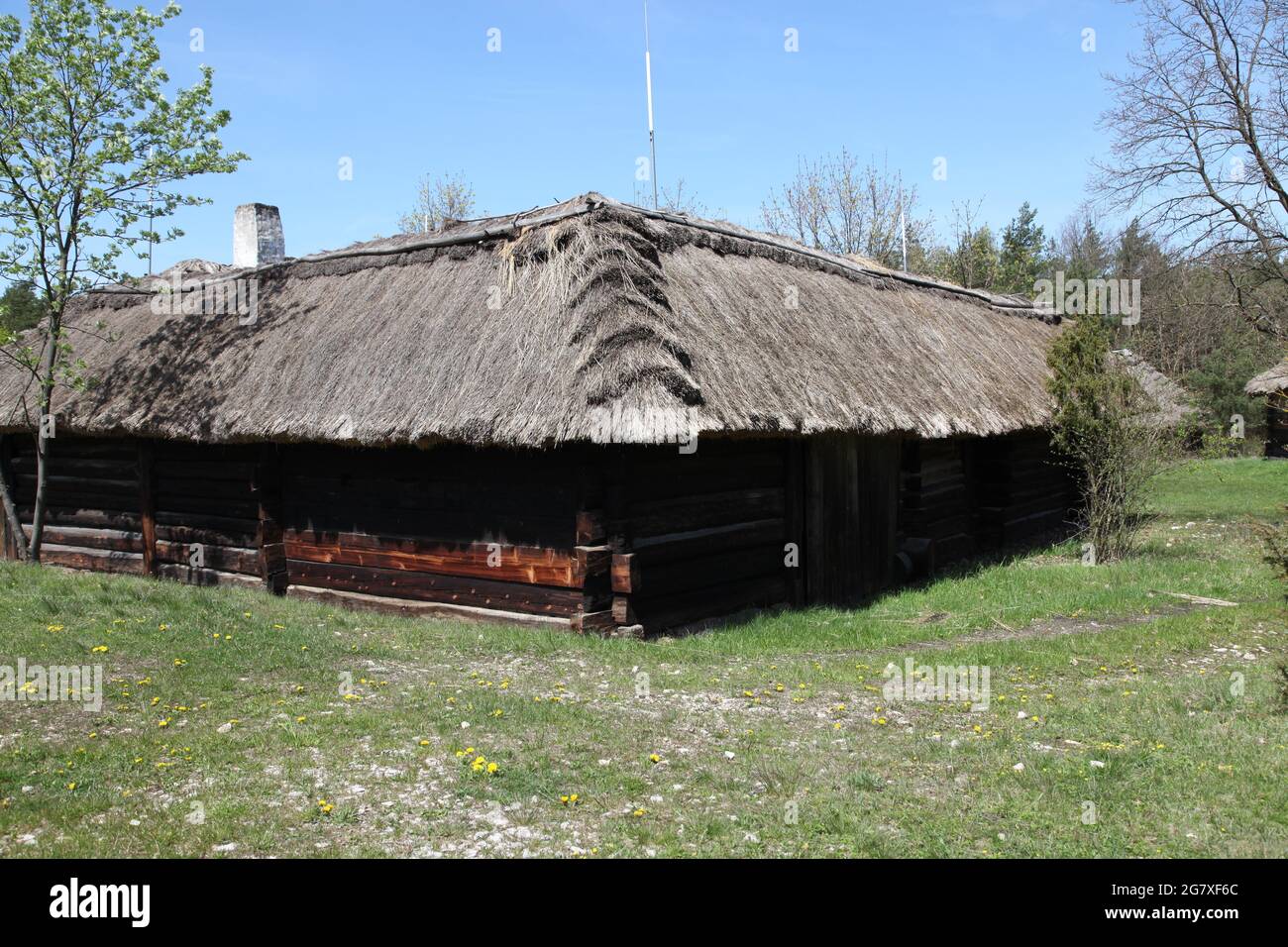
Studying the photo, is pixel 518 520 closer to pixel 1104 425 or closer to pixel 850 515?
pixel 850 515

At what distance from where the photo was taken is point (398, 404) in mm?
9250

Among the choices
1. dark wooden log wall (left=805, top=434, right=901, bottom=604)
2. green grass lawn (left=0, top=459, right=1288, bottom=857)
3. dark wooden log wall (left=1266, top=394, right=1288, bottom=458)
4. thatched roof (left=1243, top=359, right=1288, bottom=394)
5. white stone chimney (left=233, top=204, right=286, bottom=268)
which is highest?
white stone chimney (left=233, top=204, right=286, bottom=268)

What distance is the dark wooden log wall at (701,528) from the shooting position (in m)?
8.54

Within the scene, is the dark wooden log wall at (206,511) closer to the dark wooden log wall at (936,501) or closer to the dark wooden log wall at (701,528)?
the dark wooden log wall at (701,528)

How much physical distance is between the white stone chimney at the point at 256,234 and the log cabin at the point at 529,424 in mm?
38

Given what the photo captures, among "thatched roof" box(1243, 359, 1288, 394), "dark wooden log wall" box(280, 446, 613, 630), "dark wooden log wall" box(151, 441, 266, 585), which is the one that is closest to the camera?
"dark wooden log wall" box(280, 446, 613, 630)

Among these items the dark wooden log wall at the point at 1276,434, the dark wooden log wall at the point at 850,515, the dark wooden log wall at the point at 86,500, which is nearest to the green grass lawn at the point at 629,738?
the dark wooden log wall at the point at 850,515

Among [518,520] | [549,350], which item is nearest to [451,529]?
[518,520]

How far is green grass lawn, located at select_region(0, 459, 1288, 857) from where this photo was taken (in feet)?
14.1

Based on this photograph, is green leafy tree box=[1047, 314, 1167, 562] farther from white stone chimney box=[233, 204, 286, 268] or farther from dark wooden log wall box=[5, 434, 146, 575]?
dark wooden log wall box=[5, 434, 146, 575]

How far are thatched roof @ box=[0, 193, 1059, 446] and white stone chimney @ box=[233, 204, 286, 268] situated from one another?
2.07 feet

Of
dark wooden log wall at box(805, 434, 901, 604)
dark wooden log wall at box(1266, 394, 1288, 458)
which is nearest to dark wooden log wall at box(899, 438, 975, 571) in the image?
dark wooden log wall at box(805, 434, 901, 604)

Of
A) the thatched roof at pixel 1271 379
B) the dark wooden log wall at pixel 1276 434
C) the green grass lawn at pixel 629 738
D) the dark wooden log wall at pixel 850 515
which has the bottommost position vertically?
the green grass lawn at pixel 629 738
